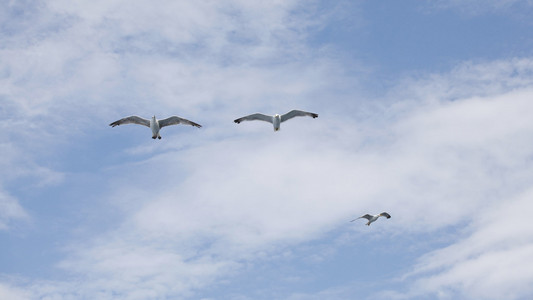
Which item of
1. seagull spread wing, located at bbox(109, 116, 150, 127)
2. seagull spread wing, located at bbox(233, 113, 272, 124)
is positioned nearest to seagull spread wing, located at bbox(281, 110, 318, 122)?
seagull spread wing, located at bbox(233, 113, 272, 124)

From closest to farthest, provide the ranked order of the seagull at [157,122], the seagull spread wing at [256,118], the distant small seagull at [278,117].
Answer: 1. the seagull at [157,122]
2. the distant small seagull at [278,117]
3. the seagull spread wing at [256,118]

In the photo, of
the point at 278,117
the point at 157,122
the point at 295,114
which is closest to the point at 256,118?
the point at 278,117

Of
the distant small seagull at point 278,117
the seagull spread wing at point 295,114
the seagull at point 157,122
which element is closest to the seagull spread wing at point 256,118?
the distant small seagull at point 278,117

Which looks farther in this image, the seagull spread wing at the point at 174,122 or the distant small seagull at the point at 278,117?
the distant small seagull at the point at 278,117

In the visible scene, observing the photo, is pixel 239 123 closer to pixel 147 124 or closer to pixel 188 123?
pixel 188 123

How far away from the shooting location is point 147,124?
90438mm

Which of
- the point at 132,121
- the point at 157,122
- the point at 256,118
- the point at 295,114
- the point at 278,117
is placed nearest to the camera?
the point at 157,122

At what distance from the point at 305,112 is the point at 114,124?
2909 cm

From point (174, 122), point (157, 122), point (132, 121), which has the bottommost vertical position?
point (157, 122)

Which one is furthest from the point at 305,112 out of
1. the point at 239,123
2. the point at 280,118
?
the point at 239,123

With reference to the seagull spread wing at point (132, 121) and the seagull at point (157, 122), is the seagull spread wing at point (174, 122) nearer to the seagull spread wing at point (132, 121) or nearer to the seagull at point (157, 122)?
the seagull at point (157, 122)

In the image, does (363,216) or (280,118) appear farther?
(363,216)

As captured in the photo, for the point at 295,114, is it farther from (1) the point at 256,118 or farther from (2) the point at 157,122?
(2) the point at 157,122

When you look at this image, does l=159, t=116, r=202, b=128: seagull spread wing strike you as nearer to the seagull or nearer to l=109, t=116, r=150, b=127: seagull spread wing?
the seagull
